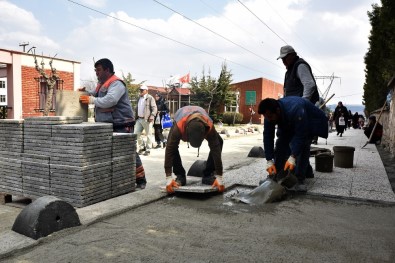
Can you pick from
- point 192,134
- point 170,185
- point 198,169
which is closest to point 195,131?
point 192,134

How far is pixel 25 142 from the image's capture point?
14.0 feet

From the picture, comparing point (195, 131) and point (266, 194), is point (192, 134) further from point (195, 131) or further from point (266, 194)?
point (266, 194)

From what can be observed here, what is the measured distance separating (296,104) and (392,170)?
4.00 metres

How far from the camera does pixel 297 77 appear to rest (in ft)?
18.2

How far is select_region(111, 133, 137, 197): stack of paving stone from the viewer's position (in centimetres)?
438

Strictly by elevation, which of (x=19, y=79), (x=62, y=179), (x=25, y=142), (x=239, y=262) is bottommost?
(x=239, y=262)

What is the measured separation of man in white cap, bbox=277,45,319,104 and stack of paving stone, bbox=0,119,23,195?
3922 millimetres

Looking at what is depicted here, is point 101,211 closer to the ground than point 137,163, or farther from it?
closer to the ground

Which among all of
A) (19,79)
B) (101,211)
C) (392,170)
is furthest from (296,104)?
(19,79)

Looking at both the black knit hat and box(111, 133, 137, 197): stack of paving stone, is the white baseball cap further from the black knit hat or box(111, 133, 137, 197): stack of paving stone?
box(111, 133, 137, 197): stack of paving stone

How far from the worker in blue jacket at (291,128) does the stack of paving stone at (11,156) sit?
9.88ft

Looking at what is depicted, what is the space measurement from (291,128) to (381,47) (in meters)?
14.5

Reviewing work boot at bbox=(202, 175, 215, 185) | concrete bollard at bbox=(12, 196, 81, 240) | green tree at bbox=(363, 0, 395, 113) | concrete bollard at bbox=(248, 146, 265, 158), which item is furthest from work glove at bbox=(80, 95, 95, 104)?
green tree at bbox=(363, 0, 395, 113)

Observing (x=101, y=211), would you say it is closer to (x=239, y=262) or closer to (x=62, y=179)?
(x=62, y=179)
